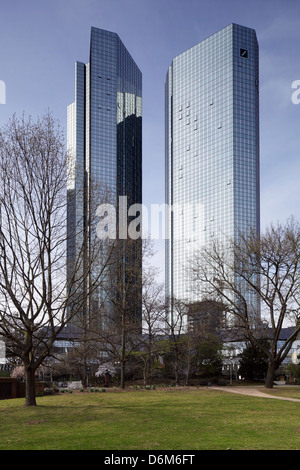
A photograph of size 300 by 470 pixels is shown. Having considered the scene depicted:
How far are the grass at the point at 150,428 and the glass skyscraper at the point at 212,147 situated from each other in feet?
372

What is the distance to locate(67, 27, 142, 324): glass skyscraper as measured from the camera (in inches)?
5615

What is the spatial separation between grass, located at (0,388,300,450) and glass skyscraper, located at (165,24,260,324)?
372 feet

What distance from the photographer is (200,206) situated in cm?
14100

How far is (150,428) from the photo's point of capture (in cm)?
1295

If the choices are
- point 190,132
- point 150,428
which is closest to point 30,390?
point 150,428

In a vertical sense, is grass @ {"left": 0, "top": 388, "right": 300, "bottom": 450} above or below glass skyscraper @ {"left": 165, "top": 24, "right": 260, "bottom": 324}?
below

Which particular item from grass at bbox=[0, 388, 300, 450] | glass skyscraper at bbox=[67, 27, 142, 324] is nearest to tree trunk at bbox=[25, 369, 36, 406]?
grass at bbox=[0, 388, 300, 450]

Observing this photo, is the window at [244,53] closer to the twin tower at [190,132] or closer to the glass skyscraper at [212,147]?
the glass skyscraper at [212,147]

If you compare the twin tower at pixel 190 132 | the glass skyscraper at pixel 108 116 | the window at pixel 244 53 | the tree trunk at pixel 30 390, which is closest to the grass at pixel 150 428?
the tree trunk at pixel 30 390

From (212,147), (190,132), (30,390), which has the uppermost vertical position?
(190,132)

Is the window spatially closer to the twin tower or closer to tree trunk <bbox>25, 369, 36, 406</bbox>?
the twin tower

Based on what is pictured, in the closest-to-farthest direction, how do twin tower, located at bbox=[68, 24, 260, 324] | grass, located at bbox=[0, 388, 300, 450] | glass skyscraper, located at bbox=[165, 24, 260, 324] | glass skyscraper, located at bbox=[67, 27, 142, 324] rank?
grass, located at bbox=[0, 388, 300, 450]
glass skyscraper, located at bbox=[165, 24, 260, 324]
twin tower, located at bbox=[68, 24, 260, 324]
glass skyscraper, located at bbox=[67, 27, 142, 324]

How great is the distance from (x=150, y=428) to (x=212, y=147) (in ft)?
446

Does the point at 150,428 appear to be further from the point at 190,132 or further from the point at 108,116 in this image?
the point at 190,132
